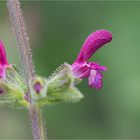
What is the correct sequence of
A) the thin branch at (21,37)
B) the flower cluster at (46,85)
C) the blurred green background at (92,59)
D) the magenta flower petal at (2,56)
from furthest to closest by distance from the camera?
the blurred green background at (92,59)
the magenta flower petal at (2,56)
the thin branch at (21,37)
the flower cluster at (46,85)

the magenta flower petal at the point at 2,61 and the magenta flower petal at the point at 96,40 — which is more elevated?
the magenta flower petal at the point at 96,40

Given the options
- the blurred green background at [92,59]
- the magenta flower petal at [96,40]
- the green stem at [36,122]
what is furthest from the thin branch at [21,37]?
the blurred green background at [92,59]

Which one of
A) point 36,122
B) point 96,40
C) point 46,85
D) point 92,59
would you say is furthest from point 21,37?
point 92,59

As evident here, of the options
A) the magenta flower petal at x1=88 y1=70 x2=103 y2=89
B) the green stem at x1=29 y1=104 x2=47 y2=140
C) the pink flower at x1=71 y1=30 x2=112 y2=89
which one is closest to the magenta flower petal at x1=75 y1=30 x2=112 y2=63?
the pink flower at x1=71 y1=30 x2=112 y2=89

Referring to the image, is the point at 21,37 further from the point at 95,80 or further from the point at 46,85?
the point at 95,80

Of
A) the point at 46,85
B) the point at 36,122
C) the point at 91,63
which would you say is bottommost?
the point at 36,122

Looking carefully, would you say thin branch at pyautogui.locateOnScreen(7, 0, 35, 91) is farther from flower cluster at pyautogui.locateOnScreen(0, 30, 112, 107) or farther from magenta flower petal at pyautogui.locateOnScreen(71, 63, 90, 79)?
magenta flower petal at pyautogui.locateOnScreen(71, 63, 90, 79)

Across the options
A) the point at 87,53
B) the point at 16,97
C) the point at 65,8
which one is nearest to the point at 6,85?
the point at 16,97

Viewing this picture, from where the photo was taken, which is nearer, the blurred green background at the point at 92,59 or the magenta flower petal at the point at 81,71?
the magenta flower petal at the point at 81,71

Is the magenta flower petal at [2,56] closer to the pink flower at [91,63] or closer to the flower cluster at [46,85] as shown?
the flower cluster at [46,85]
